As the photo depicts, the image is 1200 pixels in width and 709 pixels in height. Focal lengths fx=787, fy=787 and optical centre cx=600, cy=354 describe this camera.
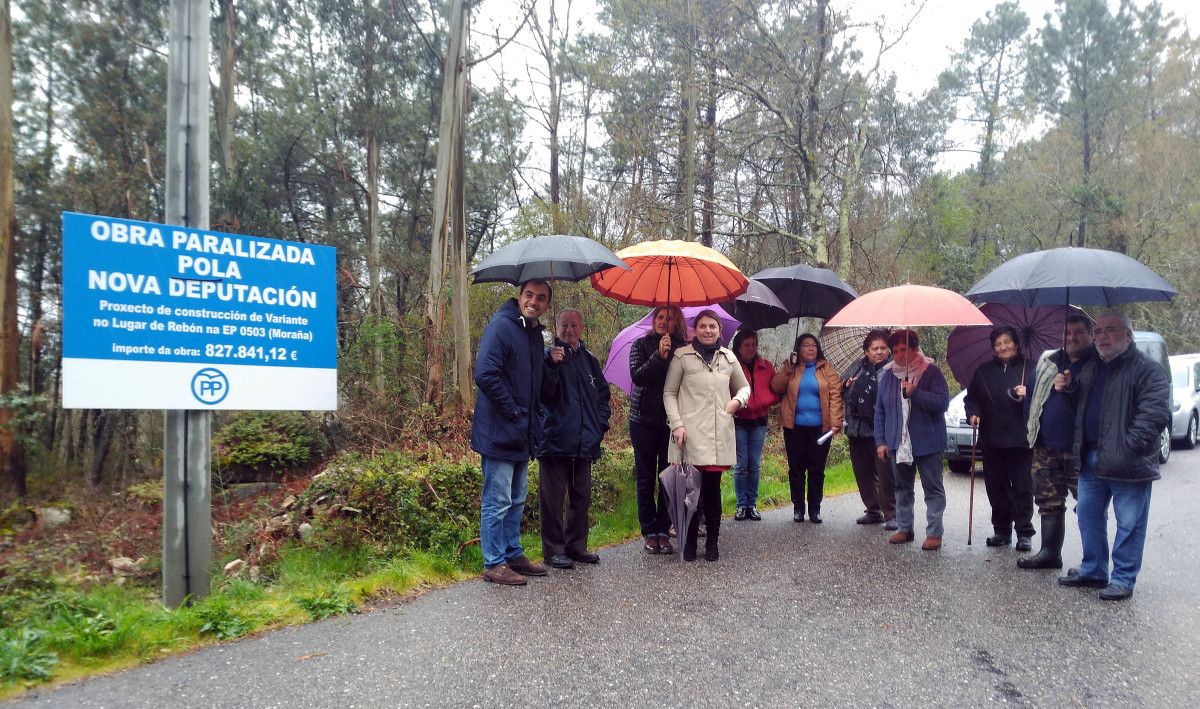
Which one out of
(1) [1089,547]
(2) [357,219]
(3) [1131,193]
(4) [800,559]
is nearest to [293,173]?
(2) [357,219]

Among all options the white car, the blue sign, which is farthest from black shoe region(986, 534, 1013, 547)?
the white car

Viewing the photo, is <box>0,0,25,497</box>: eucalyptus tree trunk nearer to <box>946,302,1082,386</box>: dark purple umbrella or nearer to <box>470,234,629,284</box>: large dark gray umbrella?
<box>470,234,629,284</box>: large dark gray umbrella

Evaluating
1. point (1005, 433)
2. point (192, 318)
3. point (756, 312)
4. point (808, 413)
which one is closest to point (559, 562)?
point (192, 318)

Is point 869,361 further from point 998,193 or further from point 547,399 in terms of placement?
point 998,193

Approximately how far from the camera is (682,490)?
5613 millimetres

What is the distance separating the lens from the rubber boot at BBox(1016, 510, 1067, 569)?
5.55 meters

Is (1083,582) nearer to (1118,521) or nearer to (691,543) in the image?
(1118,521)

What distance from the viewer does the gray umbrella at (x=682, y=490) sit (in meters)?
5.60

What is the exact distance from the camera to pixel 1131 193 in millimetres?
28219

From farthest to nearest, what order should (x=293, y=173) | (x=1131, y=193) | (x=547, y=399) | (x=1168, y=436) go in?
1. (x=1131, y=193)
2. (x=293, y=173)
3. (x=1168, y=436)
4. (x=547, y=399)

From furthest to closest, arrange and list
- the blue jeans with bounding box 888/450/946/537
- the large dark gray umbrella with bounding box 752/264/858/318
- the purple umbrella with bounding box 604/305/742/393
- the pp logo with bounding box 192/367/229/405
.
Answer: the large dark gray umbrella with bounding box 752/264/858/318 → the purple umbrella with bounding box 604/305/742/393 → the blue jeans with bounding box 888/450/946/537 → the pp logo with bounding box 192/367/229/405

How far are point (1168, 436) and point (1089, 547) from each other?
8357 mm

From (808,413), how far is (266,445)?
8.28m

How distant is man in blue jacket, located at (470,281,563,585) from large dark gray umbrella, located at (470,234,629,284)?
0.50ft
